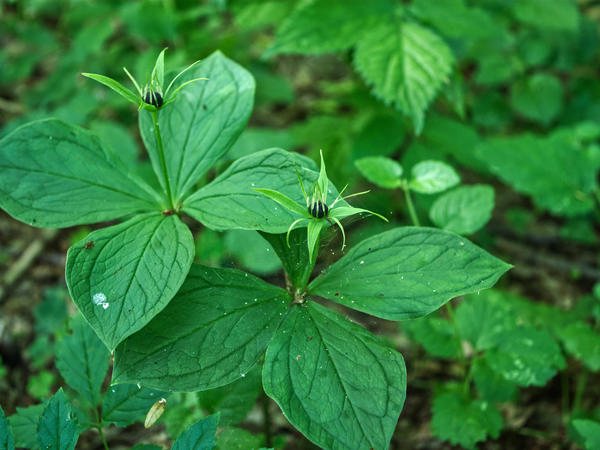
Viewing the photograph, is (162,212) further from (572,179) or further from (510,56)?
(510,56)

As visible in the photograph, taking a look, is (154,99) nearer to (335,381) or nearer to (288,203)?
(288,203)


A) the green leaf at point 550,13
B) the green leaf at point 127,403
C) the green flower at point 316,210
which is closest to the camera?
the green flower at point 316,210

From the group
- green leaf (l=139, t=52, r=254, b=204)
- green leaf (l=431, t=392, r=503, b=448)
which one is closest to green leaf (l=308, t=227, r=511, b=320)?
green leaf (l=139, t=52, r=254, b=204)

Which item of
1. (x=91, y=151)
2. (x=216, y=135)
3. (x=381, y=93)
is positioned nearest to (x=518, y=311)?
(x=381, y=93)

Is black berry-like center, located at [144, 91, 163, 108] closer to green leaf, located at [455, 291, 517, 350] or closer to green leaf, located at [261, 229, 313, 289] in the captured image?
green leaf, located at [261, 229, 313, 289]

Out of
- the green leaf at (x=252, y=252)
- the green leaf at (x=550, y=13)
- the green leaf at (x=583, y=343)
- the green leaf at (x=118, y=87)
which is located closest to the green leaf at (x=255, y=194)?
the green leaf at (x=118, y=87)

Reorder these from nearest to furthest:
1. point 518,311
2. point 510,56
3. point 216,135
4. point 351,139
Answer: point 216,135
point 518,311
point 351,139
point 510,56

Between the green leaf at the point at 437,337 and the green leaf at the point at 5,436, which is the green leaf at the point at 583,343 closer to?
the green leaf at the point at 437,337
